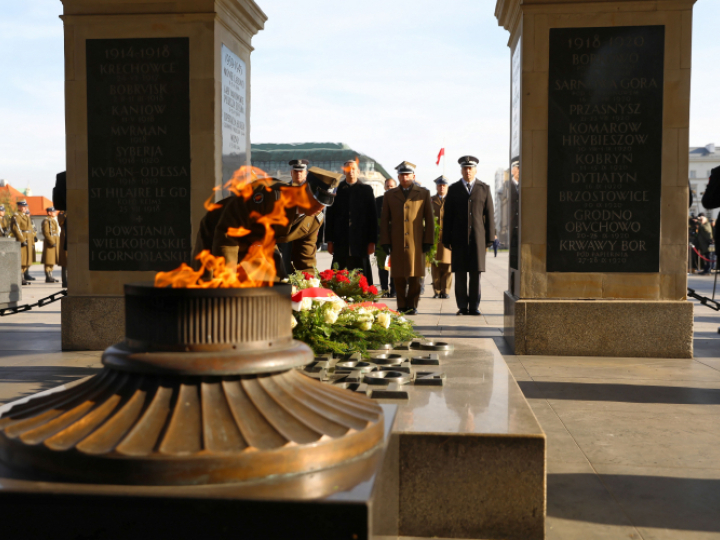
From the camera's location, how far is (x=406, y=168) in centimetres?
1001

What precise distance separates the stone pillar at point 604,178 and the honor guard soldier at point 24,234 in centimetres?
1451

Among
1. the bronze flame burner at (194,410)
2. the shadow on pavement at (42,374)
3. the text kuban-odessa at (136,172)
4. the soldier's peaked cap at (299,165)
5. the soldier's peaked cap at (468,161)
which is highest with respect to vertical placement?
the soldier's peaked cap at (468,161)

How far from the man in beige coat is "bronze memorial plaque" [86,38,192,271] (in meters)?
3.61

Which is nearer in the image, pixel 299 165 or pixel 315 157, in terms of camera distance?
pixel 299 165

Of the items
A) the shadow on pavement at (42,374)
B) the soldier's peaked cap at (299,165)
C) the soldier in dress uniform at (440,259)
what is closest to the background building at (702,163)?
the soldier in dress uniform at (440,259)

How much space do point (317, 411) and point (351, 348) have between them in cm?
227

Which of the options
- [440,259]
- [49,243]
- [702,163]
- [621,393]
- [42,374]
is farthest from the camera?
[702,163]

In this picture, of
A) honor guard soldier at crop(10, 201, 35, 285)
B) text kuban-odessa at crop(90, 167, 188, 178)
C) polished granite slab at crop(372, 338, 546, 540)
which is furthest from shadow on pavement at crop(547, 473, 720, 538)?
honor guard soldier at crop(10, 201, 35, 285)

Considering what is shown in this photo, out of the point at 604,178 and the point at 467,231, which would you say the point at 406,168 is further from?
the point at 604,178

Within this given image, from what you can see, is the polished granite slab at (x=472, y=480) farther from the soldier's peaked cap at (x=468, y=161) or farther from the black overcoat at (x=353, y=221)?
the soldier's peaked cap at (x=468, y=161)

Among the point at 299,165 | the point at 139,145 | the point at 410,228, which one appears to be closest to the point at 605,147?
the point at 410,228

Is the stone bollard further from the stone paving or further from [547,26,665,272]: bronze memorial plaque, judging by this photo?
[547,26,665,272]: bronze memorial plaque

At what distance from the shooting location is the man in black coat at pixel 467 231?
9.72 meters

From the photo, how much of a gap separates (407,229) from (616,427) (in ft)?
19.5
